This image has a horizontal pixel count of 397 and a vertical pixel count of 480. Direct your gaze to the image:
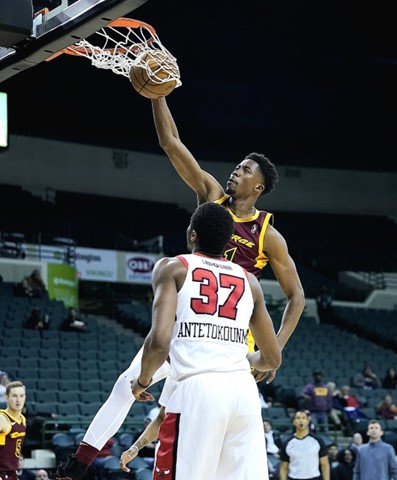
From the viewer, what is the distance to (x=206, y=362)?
4.60m

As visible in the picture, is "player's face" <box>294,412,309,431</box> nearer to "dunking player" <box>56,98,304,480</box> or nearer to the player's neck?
"dunking player" <box>56,98,304,480</box>

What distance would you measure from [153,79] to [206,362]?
6.24 feet

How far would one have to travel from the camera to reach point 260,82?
91.6 feet

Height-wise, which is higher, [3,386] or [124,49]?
[124,49]

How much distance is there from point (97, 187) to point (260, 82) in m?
5.76

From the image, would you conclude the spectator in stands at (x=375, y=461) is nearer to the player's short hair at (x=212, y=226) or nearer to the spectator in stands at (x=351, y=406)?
the spectator in stands at (x=351, y=406)

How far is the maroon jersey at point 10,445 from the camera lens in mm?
7500

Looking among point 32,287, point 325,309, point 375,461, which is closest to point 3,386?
point 375,461

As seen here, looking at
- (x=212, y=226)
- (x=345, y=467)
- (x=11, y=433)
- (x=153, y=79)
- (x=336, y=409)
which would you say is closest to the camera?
(x=212, y=226)

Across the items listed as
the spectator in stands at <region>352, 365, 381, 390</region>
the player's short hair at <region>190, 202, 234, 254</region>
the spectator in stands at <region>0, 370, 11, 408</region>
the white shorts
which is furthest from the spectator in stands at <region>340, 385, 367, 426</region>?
Result: the player's short hair at <region>190, 202, 234, 254</region>

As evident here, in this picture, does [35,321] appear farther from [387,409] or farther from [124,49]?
[124,49]

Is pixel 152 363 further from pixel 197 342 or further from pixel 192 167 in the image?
pixel 192 167

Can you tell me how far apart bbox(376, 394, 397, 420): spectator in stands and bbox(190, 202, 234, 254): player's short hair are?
14102 millimetres

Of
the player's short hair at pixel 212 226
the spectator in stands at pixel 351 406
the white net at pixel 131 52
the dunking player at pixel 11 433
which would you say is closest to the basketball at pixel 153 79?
the white net at pixel 131 52
